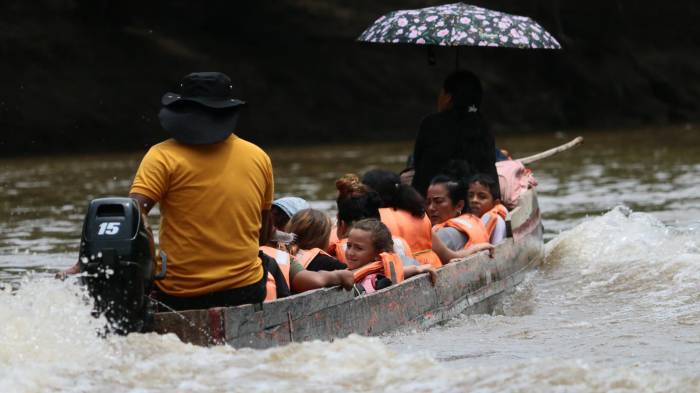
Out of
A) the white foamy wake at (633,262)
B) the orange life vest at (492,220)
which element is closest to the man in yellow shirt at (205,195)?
the white foamy wake at (633,262)

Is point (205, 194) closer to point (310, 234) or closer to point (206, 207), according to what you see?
point (206, 207)

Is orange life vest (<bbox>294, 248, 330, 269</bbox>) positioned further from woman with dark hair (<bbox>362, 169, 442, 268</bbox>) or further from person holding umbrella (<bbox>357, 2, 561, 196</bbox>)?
person holding umbrella (<bbox>357, 2, 561, 196</bbox>)

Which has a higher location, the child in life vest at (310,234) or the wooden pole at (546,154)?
the child in life vest at (310,234)

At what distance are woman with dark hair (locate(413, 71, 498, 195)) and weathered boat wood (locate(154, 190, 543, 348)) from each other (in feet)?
1.87

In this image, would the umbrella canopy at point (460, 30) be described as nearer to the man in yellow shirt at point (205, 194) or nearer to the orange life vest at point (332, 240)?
the orange life vest at point (332, 240)

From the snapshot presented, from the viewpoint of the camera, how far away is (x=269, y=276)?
6.24 meters

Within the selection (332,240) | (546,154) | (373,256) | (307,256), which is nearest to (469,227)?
(332,240)

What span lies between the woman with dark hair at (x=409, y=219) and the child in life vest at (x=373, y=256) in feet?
2.72

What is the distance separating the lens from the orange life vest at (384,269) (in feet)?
22.6

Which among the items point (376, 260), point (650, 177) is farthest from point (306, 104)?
point (376, 260)

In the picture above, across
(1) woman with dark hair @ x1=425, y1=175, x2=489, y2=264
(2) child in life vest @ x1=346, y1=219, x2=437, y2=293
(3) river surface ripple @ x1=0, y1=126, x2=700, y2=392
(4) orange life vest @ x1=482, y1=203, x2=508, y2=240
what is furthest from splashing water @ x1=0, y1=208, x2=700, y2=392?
(4) orange life vest @ x1=482, y1=203, x2=508, y2=240

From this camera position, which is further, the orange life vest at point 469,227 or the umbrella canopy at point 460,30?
the umbrella canopy at point 460,30

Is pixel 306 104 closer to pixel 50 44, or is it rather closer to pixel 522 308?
pixel 50 44

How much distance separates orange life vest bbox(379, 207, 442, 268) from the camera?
7801 mm
